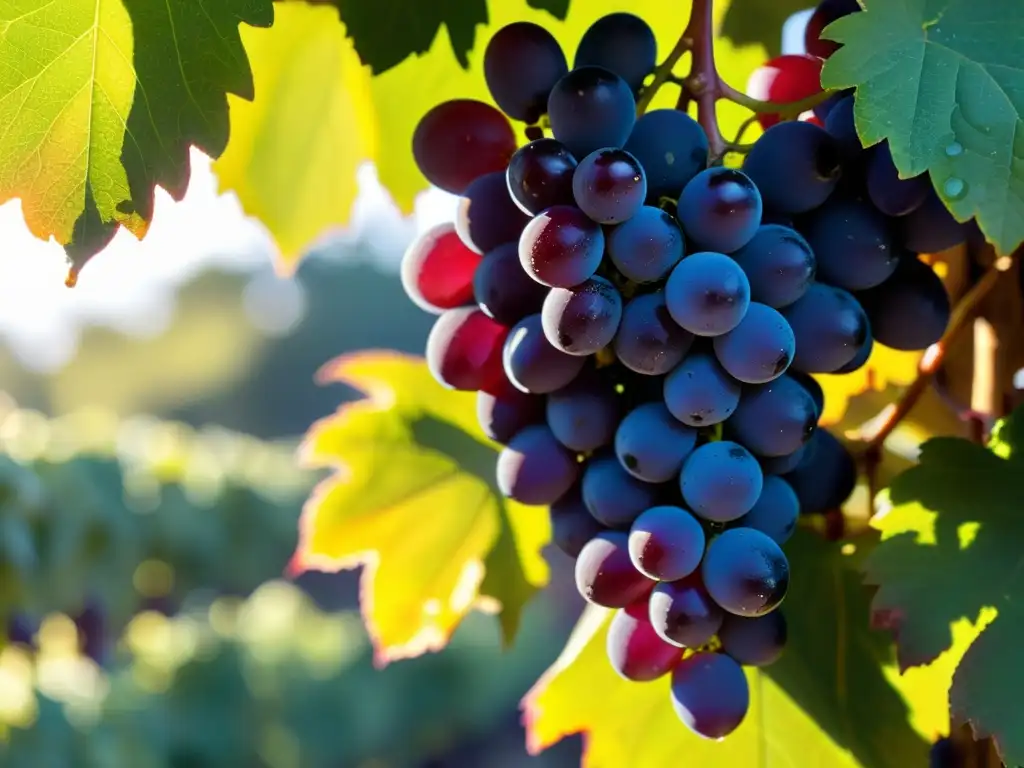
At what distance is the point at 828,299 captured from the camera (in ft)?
1.14

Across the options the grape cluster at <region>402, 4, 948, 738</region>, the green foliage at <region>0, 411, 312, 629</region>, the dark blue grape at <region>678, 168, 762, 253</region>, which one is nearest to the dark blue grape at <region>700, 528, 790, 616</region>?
the grape cluster at <region>402, 4, 948, 738</region>

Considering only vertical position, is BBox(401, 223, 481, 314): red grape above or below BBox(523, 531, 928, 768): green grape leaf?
above

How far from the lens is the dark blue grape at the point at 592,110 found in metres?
0.33

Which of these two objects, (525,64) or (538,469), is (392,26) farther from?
(538,469)

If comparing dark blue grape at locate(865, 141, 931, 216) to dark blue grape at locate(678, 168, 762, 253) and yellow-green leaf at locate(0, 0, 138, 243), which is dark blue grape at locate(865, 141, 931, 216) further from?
yellow-green leaf at locate(0, 0, 138, 243)

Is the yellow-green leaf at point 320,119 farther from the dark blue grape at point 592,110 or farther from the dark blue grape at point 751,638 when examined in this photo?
the dark blue grape at point 751,638

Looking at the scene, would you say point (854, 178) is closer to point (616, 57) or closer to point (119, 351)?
point (616, 57)

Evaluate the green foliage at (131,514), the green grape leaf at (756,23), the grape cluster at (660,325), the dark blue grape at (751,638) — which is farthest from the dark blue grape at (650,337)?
the green foliage at (131,514)

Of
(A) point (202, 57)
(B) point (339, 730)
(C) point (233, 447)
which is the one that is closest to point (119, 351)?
(C) point (233, 447)

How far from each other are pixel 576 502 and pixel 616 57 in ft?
0.57

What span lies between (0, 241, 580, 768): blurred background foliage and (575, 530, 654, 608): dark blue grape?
280cm

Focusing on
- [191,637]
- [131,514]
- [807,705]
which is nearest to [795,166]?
[807,705]

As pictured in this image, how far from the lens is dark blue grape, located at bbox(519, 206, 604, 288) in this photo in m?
Result: 0.31

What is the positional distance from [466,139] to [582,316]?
118 mm
